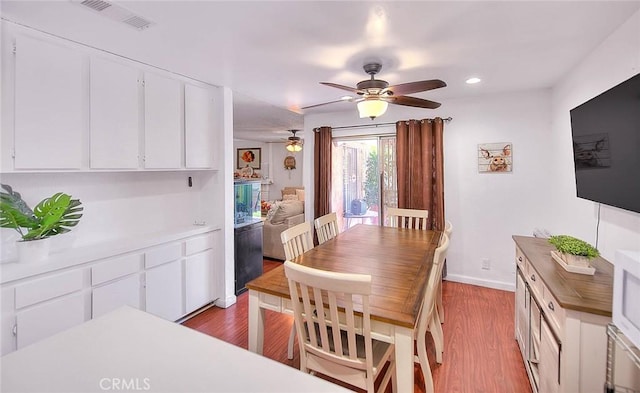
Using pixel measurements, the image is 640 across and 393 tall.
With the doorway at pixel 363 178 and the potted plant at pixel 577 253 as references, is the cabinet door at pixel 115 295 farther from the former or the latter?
the potted plant at pixel 577 253

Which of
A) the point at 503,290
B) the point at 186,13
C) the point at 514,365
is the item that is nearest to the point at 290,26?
the point at 186,13

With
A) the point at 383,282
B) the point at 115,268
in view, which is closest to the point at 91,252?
the point at 115,268

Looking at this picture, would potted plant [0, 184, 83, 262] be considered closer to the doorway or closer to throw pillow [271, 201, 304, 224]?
throw pillow [271, 201, 304, 224]

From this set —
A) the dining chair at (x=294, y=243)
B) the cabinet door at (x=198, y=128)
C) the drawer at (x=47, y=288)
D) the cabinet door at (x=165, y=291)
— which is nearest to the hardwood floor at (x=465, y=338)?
the dining chair at (x=294, y=243)

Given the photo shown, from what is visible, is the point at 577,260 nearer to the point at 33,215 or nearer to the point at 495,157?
the point at 495,157

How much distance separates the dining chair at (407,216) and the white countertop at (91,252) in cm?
211

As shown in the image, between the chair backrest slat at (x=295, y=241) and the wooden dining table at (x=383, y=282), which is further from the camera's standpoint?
the chair backrest slat at (x=295, y=241)

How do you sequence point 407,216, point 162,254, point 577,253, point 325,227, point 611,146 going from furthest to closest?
1. point 407,216
2. point 325,227
3. point 162,254
4. point 611,146
5. point 577,253

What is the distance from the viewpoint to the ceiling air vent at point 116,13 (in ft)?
5.47

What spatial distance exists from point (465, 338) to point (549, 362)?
1.06 m

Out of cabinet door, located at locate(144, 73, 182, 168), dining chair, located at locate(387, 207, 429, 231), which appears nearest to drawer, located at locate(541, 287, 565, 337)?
dining chair, located at locate(387, 207, 429, 231)

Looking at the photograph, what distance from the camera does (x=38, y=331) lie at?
1943mm

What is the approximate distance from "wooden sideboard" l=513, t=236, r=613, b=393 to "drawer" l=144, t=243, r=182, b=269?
2837mm

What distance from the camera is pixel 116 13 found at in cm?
177
